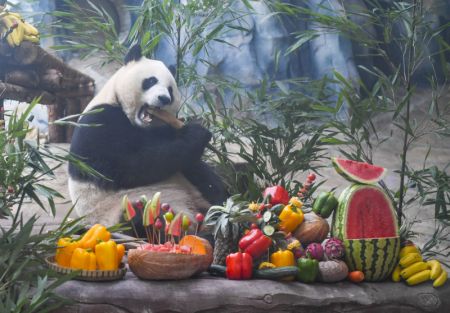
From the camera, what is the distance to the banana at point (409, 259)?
107 inches

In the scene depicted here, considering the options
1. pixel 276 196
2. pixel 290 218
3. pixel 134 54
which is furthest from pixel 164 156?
pixel 290 218

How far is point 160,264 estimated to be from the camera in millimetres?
2348

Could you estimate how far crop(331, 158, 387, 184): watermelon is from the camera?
9.23ft

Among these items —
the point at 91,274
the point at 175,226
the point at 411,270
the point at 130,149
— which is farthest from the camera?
the point at 130,149

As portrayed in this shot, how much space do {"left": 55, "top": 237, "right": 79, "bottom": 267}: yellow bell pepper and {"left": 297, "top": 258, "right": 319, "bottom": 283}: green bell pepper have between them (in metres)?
0.86

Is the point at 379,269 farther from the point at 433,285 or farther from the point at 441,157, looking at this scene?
the point at 441,157

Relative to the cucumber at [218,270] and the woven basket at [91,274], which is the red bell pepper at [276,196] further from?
the woven basket at [91,274]

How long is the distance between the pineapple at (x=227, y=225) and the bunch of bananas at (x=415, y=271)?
656mm

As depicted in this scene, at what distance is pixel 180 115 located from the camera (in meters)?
4.34

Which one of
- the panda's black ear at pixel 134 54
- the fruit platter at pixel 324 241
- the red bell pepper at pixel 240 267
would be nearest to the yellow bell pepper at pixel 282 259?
the fruit platter at pixel 324 241

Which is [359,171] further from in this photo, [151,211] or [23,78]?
[23,78]

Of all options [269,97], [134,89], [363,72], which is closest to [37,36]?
[134,89]

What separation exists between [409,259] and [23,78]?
7.73 feet

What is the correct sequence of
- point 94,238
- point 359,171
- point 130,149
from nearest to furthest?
1. point 94,238
2. point 359,171
3. point 130,149
